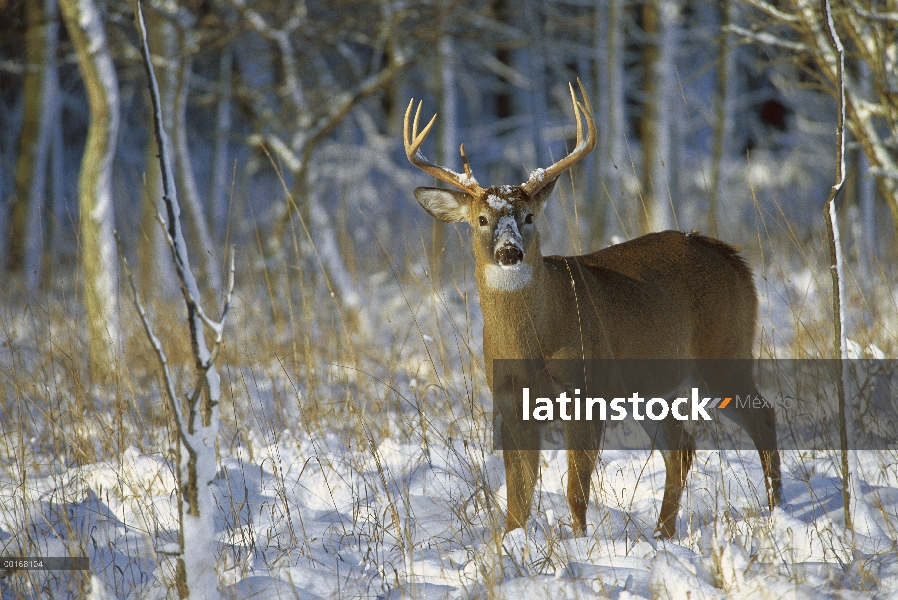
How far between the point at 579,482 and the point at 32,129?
7913 millimetres

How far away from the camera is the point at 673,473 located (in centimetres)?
325

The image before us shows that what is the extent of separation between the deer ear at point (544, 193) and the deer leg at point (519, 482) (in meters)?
1.07

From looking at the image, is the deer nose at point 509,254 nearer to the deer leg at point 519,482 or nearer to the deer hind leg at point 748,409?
the deer leg at point 519,482

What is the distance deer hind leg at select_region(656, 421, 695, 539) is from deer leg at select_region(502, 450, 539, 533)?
0.50m

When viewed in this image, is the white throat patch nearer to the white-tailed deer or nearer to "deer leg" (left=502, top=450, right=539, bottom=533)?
the white-tailed deer

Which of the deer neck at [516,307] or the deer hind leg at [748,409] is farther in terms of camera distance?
the deer hind leg at [748,409]

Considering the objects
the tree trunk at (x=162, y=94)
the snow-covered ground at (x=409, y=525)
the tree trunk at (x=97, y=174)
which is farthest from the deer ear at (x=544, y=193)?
the tree trunk at (x=162, y=94)

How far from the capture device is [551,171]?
321 cm

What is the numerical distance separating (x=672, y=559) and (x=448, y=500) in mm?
1084

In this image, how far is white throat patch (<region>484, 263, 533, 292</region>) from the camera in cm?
312

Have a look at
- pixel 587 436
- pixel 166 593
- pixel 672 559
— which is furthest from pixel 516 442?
pixel 166 593

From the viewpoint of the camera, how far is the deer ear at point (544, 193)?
3336 mm

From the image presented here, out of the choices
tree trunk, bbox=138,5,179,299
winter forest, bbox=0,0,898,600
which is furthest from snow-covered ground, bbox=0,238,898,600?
tree trunk, bbox=138,5,179,299

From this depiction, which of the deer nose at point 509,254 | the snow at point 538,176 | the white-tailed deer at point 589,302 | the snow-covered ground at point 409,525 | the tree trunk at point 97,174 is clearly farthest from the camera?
the tree trunk at point 97,174
